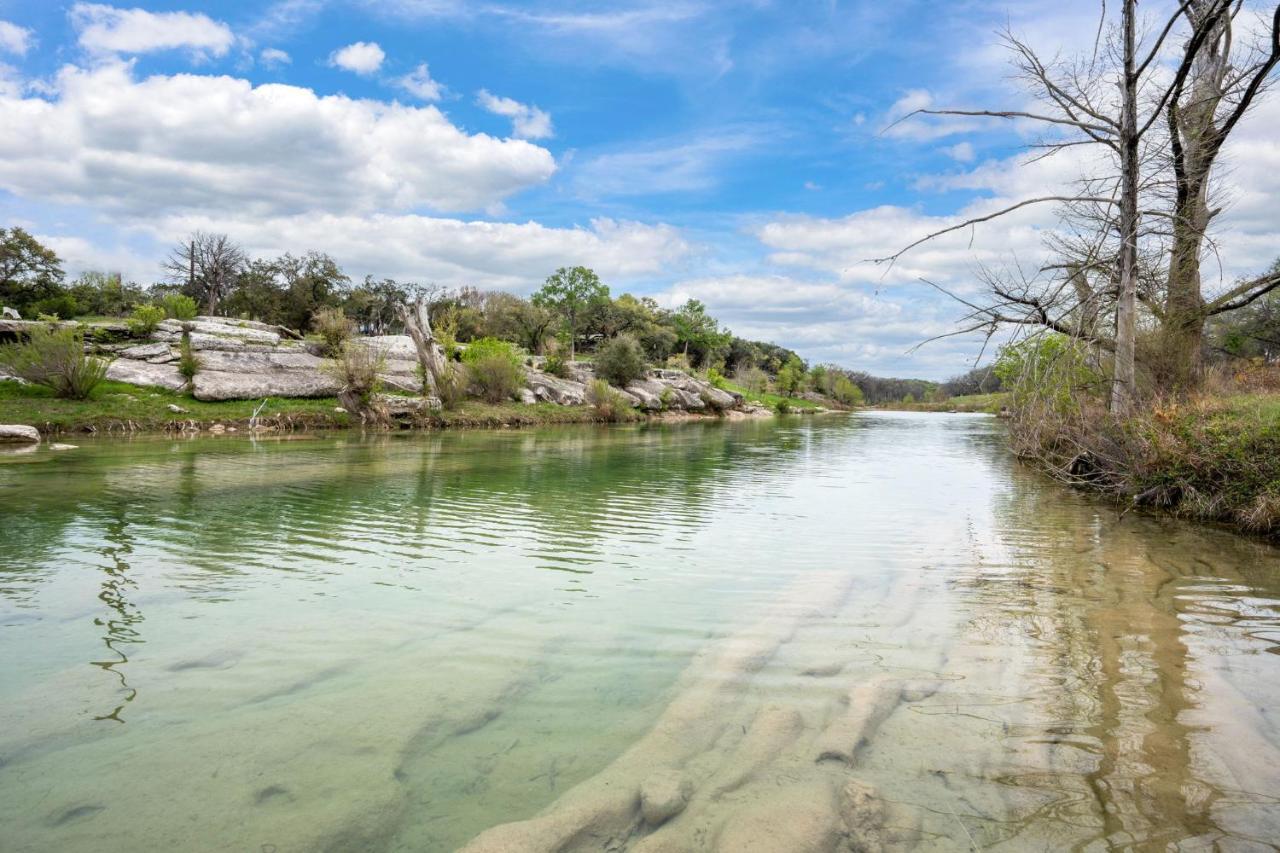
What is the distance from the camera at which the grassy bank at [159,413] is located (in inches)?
1091

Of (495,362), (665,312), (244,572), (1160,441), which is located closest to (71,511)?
(244,572)

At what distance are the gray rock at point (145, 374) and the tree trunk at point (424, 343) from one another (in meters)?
12.1

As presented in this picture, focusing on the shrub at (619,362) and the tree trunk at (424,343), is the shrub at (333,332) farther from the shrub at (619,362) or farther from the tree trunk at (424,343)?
the shrub at (619,362)

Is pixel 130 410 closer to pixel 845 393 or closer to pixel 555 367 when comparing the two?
pixel 555 367

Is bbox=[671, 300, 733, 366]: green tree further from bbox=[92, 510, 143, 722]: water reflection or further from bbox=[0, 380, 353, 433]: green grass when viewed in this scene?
bbox=[92, 510, 143, 722]: water reflection

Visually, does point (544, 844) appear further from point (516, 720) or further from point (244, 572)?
point (244, 572)

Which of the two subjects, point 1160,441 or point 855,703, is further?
point 1160,441

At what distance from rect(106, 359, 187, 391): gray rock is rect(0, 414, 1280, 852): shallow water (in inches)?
1142

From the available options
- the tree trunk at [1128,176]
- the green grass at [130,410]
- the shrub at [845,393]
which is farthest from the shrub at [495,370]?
the shrub at [845,393]

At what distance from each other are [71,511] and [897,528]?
45.7ft

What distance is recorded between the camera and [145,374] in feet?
115

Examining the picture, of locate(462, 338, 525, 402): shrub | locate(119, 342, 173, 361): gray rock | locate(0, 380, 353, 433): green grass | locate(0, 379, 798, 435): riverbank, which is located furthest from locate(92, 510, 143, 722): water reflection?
locate(462, 338, 525, 402): shrub

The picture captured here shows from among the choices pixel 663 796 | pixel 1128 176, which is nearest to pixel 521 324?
pixel 1128 176

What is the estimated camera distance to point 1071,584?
7.41 meters
